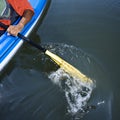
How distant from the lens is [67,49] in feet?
16.4

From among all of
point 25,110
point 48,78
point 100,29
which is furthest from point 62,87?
point 100,29

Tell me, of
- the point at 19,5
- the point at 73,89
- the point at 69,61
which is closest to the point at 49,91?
the point at 73,89

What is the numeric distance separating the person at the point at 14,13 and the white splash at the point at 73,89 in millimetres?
854

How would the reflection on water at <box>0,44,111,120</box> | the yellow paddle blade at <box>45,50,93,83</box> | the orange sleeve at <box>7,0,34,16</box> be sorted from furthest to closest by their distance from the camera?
the orange sleeve at <box>7,0,34,16</box> < the yellow paddle blade at <box>45,50,93,83</box> < the reflection on water at <box>0,44,111,120</box>

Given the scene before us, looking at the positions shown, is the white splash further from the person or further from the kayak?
the person

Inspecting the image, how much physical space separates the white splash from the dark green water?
58 mm

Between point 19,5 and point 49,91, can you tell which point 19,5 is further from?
point 49,91

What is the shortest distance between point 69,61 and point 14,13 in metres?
1.11

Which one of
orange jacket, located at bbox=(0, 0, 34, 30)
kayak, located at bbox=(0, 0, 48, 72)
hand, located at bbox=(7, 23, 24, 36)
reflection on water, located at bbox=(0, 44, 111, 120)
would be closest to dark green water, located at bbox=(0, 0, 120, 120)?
reflection on water, located at bbox=(0, 44, 111, 120)

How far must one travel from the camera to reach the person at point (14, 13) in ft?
14.3

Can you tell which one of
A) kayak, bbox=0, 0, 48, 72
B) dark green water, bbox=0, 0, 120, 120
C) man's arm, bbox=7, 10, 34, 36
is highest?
man's arm, bbox=7, 10, 34, 36

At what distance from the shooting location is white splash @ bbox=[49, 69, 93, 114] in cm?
390

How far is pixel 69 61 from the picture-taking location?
471 cm

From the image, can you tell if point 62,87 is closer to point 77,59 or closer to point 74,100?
point 74,100
